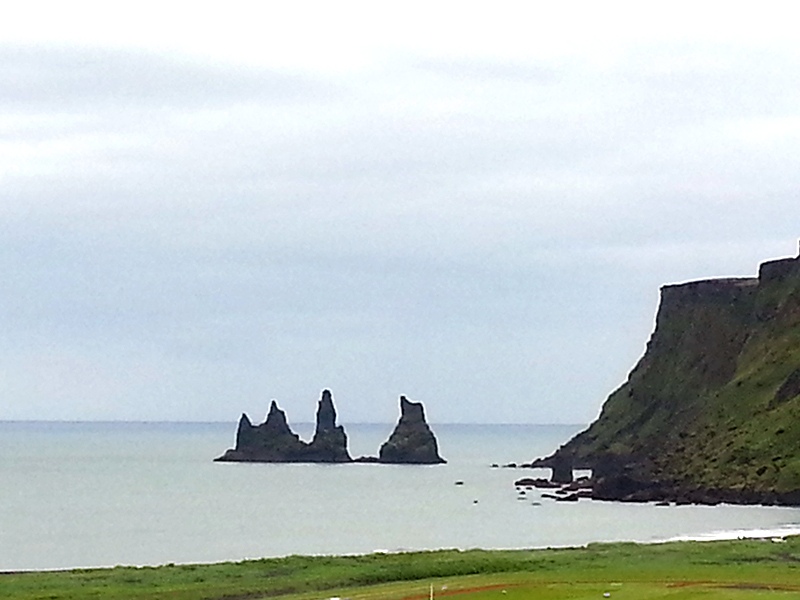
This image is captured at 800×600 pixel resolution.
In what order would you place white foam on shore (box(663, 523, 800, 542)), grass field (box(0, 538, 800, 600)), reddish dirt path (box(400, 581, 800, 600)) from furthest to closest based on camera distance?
1. white foam on shore (box(663, 523, 800, 542))
2. grass field (box(0, 538, 800, 600))
3. reddish dirt path (box(400, 581, 800, 600))

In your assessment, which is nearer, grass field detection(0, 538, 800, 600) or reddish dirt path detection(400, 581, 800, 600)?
reddish dirt path detection(400, 581, 800, 600)

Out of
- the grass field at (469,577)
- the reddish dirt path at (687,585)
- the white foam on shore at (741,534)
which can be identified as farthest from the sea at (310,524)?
the reddish dirt path at (687,585)

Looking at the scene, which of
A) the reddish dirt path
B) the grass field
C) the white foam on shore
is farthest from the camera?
the white foam on shore

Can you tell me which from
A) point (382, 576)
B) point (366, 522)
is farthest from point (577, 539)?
point (382, 576)

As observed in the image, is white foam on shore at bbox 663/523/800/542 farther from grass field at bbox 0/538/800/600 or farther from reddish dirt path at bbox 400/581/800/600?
reddish dirt path at bbox 400/581/800/600

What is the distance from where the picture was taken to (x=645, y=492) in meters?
179

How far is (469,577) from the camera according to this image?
230ft

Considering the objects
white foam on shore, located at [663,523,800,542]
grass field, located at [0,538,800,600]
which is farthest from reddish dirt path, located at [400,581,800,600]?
white foam on shore, located at [663,523,800,542]

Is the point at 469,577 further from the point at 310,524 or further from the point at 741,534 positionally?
the point at 310,524

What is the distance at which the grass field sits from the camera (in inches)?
2360

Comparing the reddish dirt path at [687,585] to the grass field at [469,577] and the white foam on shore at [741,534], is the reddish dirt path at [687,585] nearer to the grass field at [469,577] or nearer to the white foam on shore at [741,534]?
the grass field at [469,577]

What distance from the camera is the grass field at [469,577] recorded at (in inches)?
2360

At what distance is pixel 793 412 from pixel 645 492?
68.2 feet

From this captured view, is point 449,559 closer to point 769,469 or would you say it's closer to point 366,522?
point 366,522
